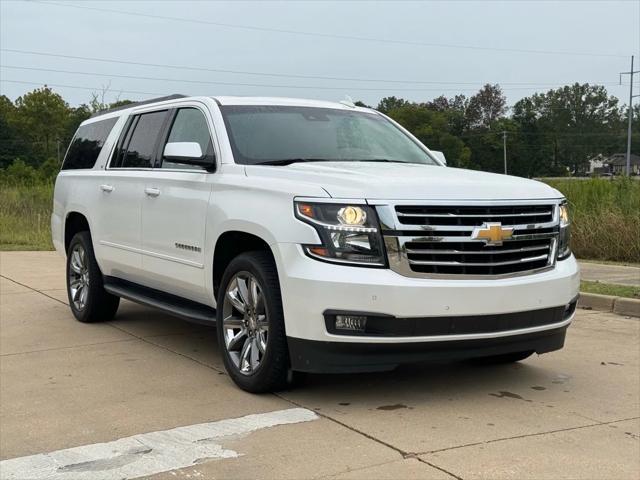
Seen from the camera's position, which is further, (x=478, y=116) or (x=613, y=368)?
(x=478, y=116)

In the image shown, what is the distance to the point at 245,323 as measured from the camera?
503 cm

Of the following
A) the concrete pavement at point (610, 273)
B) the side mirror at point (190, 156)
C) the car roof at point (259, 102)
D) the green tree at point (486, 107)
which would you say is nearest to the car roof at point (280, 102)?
the car roof at point (259, 102)

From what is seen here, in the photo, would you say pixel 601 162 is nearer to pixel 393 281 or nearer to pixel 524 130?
pixel 524 130

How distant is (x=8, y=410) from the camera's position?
4734mm

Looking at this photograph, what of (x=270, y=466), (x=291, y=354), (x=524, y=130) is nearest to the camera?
(x=270, y=466)

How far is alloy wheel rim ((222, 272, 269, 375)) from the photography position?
4859 mm

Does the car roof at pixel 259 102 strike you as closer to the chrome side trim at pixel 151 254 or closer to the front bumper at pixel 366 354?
the chrome side trim at pixel 151 254

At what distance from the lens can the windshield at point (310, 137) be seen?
5543mm

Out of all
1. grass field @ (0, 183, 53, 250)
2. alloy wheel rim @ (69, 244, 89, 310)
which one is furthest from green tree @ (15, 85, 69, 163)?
alloy wheel rim @ (69, 244, 89, 310)

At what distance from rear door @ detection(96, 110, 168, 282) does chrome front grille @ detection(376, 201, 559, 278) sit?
8.78 feet

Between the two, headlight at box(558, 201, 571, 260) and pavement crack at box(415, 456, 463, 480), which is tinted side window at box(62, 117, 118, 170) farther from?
pavement crack at box(415, 456, 463, 480)

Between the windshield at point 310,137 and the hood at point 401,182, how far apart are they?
0.31 m

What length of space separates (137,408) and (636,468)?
2853 mm

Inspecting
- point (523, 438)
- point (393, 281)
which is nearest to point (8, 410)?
point (393, 281)
